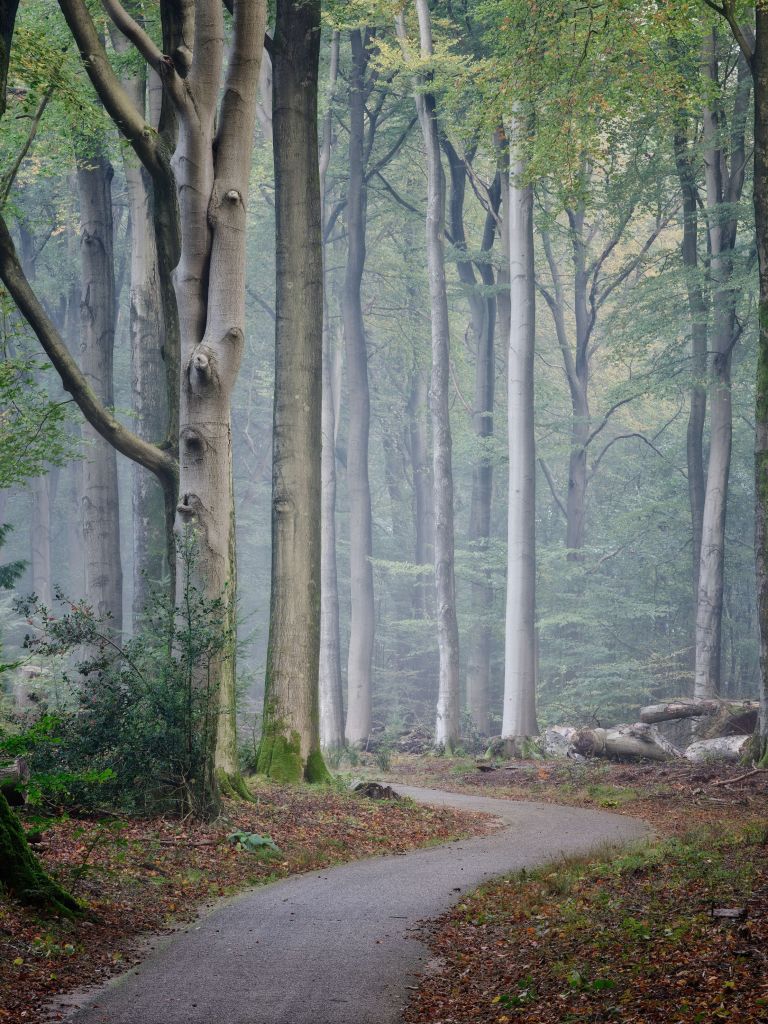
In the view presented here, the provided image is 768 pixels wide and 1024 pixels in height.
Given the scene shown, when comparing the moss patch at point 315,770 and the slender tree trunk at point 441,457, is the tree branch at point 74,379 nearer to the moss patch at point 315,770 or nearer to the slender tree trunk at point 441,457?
the moss patch at point 315,770

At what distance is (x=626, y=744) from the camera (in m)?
19.6

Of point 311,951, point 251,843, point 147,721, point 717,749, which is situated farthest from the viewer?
point 717,749

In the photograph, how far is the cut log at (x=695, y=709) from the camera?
19.6m

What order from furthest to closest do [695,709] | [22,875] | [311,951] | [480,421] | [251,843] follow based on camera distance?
[480,421] < [695,709] < [251,843] < [311,951] < [22,875]

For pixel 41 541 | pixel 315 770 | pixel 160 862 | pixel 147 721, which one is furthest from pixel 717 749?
pixel 41 541

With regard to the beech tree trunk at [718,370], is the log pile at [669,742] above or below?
below

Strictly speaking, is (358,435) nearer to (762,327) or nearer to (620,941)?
(762,327)

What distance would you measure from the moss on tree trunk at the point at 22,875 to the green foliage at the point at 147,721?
2967 millimetres

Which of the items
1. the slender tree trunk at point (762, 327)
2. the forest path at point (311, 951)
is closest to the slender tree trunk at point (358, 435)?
the slender tree trunk at point (762, 327)

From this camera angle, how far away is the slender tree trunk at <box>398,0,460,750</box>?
24.6 m

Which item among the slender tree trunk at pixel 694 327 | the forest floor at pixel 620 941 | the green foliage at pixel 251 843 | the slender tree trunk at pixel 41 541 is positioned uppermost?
the slender tree trunk at pixel 694 327

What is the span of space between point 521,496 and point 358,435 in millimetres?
8925

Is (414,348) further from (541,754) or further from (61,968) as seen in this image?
(61,968)

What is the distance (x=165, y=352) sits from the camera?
13.5 m
